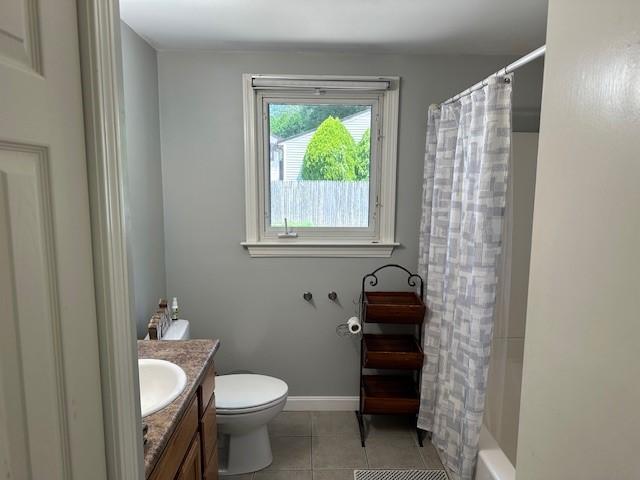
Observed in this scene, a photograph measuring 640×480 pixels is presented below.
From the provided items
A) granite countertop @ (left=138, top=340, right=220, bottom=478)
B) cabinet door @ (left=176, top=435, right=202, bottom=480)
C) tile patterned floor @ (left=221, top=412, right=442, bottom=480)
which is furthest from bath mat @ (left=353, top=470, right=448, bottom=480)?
granite countertop @ (left=138, top=340, right=220, bottom=478)

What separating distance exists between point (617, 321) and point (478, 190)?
1.18 meters

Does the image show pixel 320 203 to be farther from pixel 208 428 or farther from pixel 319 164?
→ pixel 208 428

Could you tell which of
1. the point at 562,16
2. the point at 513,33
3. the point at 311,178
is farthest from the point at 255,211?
the point at 562,16

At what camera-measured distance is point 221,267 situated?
2.70 meters

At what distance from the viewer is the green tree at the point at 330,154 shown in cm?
264

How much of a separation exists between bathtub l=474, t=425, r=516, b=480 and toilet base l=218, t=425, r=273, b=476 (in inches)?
42.6

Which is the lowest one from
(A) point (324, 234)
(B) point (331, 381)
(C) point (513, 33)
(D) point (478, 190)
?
(B) point (331, 381)

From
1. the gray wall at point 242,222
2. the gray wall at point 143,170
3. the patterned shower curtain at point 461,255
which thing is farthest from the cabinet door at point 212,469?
the patterned shower curtain at point 461,255

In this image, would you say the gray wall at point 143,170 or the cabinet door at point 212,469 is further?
the gray wall at point 143,170

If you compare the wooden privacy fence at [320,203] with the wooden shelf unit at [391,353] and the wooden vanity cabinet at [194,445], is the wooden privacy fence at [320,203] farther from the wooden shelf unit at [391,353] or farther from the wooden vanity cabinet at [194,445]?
the wooden vanity cabinet at [194,445]

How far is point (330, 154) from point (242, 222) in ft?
2.25

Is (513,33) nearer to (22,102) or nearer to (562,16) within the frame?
(562,16)

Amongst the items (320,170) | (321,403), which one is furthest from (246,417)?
(320,170)

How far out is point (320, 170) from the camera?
8.76ft
